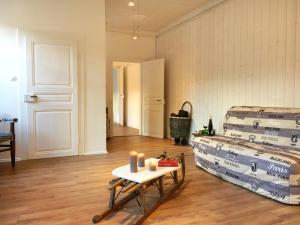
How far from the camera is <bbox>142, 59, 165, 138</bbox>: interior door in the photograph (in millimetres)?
6352

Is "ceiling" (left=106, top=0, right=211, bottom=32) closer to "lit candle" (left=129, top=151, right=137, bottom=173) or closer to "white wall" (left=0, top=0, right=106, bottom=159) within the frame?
"white wall" (left=0, top=0, right=106, bottom=159)

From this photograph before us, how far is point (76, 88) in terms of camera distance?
443cm

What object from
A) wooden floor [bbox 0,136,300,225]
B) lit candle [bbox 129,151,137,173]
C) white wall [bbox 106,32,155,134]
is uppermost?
white wall [bbox 106,32,155,134]

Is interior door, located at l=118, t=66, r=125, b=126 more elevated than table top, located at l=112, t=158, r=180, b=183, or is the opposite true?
interior door, located at l=118, t=66, r=125, b=126

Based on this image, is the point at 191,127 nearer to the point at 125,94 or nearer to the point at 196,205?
the point at 196,205

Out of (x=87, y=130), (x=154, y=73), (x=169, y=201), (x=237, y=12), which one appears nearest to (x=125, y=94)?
(x=154, y=73)

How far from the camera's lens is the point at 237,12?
4.23 meters

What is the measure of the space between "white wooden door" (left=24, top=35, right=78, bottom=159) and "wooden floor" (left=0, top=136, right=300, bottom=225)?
557 mm

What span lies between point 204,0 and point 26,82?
336 centimetres

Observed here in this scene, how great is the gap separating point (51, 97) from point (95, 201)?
2.29 metres

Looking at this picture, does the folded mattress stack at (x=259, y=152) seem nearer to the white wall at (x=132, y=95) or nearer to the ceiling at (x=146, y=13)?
the ceiling at (x=146, y=13)

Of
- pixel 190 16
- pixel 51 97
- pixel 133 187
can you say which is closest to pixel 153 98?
pixel 190 16

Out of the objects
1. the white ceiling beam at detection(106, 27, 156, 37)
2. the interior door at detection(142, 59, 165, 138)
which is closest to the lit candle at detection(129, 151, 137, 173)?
the interior door at detection(142, 59, 165, 138)

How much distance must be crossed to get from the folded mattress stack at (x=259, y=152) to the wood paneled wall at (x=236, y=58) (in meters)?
0.36
